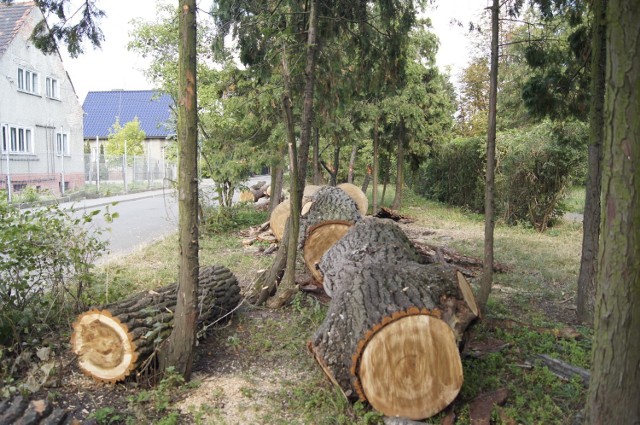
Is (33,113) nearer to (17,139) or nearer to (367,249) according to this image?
(17,139)

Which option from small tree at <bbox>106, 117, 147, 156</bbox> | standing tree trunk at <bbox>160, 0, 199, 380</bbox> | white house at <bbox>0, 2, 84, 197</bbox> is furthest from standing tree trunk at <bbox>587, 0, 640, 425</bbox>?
small tree at <bbox>106, 117, 147, 156</bbox>

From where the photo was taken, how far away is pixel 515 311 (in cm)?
640

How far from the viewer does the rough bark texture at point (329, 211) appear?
801cm

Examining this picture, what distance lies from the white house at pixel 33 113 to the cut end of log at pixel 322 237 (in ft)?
52.2

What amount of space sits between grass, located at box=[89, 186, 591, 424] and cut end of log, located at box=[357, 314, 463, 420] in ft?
0.48

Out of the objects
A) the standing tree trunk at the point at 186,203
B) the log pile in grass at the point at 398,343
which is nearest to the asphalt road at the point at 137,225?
the standing tree trunk at the point at 186,203

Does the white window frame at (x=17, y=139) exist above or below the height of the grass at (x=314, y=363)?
above

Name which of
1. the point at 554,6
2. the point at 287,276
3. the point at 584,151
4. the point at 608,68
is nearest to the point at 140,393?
the point at 287,276

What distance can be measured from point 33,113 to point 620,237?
2571cm

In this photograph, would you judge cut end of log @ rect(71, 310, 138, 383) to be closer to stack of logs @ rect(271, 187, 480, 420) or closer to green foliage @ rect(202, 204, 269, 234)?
stack of logs @ rect(271, 187, 480, 420)

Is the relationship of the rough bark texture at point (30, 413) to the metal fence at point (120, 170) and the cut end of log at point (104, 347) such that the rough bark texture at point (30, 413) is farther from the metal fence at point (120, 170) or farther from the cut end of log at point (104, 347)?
the metal fence at point (120, 170)

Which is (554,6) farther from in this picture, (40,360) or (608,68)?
(40,360)

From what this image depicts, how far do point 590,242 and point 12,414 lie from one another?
17.8ft

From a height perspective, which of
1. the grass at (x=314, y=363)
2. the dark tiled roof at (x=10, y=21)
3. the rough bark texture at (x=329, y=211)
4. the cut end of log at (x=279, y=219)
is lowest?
the grass at (x=314, y=363)
